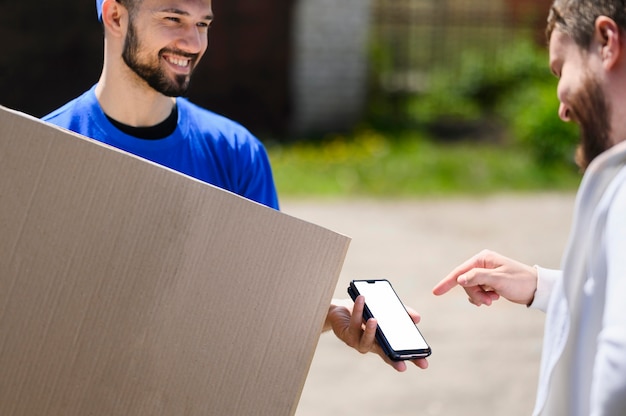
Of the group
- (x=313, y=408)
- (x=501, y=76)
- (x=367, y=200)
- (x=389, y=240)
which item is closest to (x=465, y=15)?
(x=501, y=76)

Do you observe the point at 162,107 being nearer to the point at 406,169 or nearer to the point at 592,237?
the point at 592,237

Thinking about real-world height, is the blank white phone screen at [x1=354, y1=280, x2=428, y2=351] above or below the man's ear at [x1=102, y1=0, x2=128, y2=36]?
below

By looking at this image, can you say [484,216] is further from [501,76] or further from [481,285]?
[481,285]

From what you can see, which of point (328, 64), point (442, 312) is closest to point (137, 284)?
point (442, 312)

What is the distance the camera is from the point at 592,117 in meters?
1.75

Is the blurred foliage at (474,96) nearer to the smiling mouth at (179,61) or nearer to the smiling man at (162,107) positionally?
the smiling man at (162,107)

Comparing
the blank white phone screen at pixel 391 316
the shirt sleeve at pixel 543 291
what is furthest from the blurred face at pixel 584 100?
the blank white phone screen at pixel 391 316

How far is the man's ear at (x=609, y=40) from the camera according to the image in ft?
5.55

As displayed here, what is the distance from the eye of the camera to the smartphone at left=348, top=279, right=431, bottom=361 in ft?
6.42

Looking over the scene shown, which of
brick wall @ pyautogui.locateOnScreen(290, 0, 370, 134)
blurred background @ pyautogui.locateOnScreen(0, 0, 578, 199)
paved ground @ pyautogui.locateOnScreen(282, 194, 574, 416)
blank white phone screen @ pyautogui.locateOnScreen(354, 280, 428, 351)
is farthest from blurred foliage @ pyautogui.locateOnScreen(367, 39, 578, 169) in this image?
blank white phone screen @ pyautogui.locateOnScreen(354, 280, 428, 351)

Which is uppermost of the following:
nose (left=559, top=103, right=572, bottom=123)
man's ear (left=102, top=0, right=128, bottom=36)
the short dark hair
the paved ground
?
the short dark hair

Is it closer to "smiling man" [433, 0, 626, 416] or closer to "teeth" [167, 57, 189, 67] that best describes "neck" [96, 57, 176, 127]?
"teeth" [167, 57, 189, 67]

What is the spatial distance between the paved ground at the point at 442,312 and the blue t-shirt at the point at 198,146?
2332mm

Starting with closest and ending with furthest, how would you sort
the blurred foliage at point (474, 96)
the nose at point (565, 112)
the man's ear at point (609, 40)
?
the man's ear at point (609, 40) < the nose at point (565, 112) < the blurred foliage at point (474, 96)
